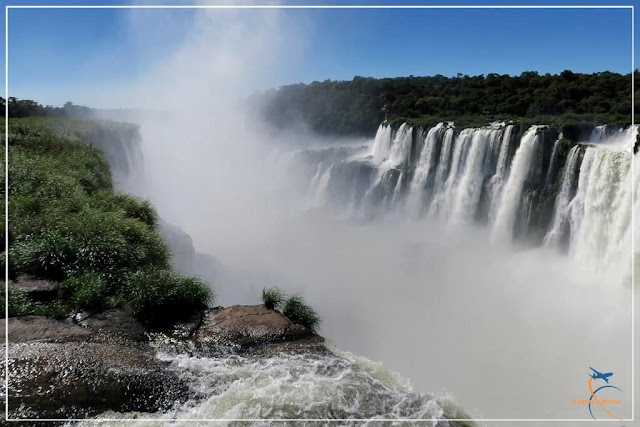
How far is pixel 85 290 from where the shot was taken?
6820 millimetres

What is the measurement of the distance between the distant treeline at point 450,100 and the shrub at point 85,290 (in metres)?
20.9

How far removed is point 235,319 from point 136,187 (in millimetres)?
19484

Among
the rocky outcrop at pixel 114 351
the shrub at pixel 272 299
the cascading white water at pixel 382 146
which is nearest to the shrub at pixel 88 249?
the rocky outcrop at pixel 114 351

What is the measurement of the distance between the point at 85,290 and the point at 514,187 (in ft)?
58.2

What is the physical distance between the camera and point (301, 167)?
35781 millimetres

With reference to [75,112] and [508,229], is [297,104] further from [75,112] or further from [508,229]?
[508,229]

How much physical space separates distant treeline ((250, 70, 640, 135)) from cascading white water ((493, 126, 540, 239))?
3.48 meters

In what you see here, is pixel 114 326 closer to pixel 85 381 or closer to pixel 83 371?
pixel 83 371

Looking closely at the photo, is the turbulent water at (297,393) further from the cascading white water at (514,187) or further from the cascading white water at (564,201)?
the cascading white water at (514,187)

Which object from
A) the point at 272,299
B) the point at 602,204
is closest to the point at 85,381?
the point at 272,299

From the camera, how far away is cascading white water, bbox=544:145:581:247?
16062 millimetres

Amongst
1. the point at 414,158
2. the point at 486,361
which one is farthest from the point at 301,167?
the point at 486,361

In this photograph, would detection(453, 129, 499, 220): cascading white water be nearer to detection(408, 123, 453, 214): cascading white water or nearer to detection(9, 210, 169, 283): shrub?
detection(408, 123, 453, 214): cascading white water

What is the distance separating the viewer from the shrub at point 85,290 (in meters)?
6.68
